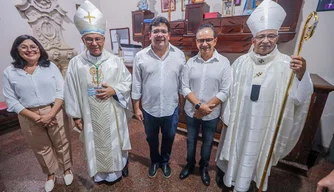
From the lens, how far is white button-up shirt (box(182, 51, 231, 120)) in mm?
1348

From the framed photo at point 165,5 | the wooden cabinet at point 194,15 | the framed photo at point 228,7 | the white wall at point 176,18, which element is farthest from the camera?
the framed photo at point 165,5

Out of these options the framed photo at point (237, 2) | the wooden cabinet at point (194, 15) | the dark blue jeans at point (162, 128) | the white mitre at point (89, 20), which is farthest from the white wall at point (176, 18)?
the white mitre at point (89, 20)

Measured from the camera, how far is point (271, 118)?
1.27 metres

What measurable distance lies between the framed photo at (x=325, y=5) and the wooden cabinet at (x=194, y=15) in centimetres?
126

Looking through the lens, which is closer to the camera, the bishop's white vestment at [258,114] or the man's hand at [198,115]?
the bishop's white vestment at [258,114]

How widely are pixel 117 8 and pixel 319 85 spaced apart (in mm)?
3640

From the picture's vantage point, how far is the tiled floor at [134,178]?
165 centimetres

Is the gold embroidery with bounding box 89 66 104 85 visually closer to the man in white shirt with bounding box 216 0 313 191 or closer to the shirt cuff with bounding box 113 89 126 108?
the shirt cuff with bounding box 113 89 126 108

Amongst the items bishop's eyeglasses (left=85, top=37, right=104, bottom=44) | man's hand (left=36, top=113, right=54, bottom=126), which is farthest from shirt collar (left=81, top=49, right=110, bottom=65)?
man's hand (left=36, top=113, right=54, bottom=126)

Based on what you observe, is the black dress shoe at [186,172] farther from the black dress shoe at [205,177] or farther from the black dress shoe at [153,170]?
the black dress shoe at [153,170]

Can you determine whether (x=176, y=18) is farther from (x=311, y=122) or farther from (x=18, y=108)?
(x=18, y=108)

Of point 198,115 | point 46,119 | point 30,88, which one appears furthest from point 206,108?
point 30,88

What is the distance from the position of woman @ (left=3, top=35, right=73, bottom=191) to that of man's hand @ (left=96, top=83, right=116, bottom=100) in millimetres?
403

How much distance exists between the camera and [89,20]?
1.29 meters
